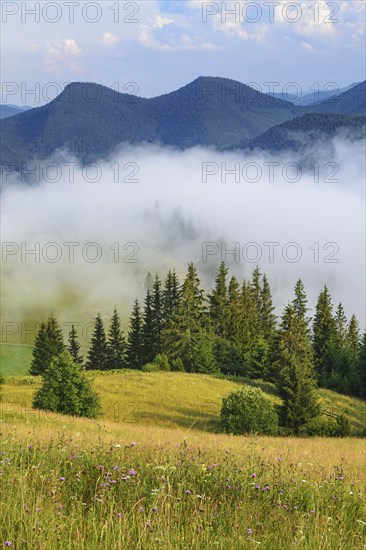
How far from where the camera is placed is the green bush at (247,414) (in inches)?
1304

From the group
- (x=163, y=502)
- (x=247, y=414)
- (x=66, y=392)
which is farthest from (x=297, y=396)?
(x=163, y=502)

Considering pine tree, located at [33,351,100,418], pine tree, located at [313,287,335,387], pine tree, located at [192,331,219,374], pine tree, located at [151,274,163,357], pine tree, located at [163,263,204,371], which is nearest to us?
pine tree, located at [33,351,100,418]

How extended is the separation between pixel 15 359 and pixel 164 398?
7674 cm

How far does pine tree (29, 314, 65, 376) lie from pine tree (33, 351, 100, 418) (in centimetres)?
4183

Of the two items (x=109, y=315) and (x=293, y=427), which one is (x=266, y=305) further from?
(x=109, y=315)

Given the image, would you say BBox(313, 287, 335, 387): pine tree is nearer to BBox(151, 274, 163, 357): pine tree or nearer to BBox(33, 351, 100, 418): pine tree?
BBox(151, 274, 163, 357): pine tree

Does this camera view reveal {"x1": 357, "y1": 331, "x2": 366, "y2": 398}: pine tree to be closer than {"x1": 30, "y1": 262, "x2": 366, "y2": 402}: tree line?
Yes

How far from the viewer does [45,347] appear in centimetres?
7594

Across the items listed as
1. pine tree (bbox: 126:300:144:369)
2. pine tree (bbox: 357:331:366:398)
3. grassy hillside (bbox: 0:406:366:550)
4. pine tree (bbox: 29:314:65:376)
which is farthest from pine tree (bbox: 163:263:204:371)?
grassy hillside (bbox: 0:406:366:550)

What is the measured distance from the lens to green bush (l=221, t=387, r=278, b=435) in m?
33.1

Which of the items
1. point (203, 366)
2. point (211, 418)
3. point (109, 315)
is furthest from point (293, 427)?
point (109, 315)

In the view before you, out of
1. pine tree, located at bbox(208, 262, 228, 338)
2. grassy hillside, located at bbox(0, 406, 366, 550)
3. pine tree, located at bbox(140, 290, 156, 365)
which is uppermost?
pine tree, located at bbox(208, 262, 228, 338)

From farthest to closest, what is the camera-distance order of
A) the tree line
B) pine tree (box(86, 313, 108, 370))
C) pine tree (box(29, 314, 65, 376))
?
1. pine tree (box(86, 313, 108, 370))
2. pine tree (box(29, 314, 65, 376))
3. the tree line

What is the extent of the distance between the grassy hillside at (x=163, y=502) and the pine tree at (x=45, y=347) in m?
69.2
